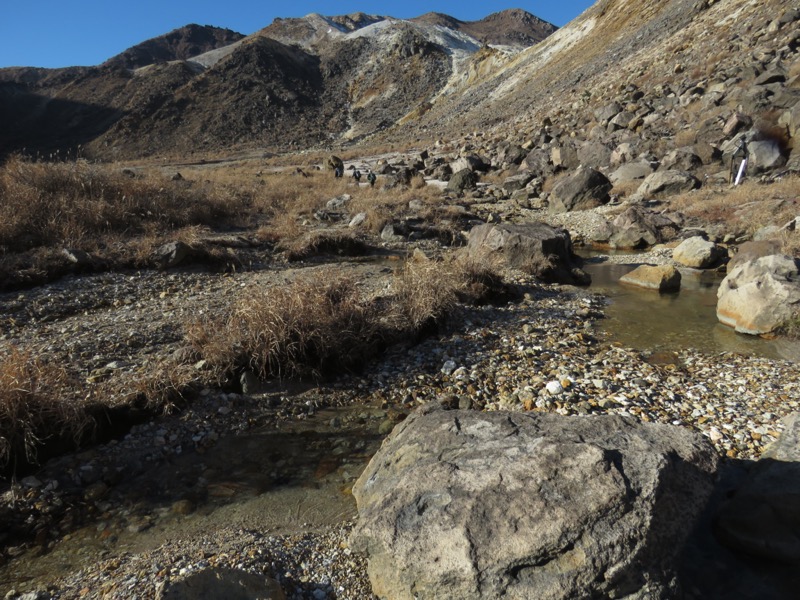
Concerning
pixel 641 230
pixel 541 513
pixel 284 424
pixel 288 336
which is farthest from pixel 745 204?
pixel 541 513

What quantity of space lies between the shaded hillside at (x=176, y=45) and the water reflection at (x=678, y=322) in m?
100

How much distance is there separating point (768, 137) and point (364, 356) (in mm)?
17006

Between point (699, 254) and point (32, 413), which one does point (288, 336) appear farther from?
point (699, 254)

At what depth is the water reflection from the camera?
6656mm

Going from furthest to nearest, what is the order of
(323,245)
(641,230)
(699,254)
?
(641,230) < (323,245) < (699,254)

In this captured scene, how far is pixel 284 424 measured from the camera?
505cm

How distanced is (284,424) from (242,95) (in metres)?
67.2

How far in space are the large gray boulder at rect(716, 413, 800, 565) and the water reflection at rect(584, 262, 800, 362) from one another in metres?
3.83

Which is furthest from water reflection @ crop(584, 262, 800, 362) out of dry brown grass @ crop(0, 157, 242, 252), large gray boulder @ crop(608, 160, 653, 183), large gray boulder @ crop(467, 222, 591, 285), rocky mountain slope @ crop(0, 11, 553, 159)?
rocky mountain slope @ crop(0, 11, 553, 159)

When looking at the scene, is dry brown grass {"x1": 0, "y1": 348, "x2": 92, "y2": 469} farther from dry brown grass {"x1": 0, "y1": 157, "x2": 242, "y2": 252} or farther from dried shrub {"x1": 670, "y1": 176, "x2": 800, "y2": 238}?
dried shrub {"x1": 670, "y1": 176, "x2": 800, "y2": 238}

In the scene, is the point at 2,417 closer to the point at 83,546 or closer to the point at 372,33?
the point at 83,546

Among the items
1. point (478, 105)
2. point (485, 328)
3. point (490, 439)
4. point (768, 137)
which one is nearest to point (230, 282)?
point (485, 328)

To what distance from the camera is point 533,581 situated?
2.33 m

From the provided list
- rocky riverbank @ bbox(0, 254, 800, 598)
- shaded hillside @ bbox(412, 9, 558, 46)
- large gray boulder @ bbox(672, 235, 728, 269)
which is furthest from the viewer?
shaded hillside @ bbox(412, 9, 558, 46)
